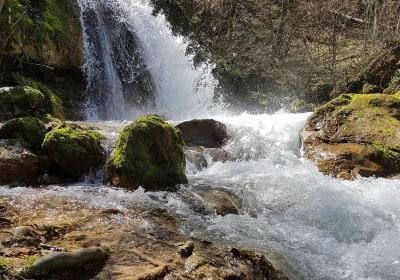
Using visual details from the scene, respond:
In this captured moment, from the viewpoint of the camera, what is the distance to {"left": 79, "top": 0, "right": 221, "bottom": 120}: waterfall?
565 inches

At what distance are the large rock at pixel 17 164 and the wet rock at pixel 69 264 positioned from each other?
10.7ft

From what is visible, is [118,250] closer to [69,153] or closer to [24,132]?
[69,153]

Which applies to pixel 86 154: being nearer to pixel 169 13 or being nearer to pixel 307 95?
pixel 307 95

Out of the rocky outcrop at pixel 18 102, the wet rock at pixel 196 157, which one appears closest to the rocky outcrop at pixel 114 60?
the rocky outcrop at pixel 18 102

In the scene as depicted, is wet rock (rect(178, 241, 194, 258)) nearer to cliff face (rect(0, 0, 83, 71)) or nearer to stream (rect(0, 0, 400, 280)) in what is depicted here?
stream (rect(0, 0, 400, 280))

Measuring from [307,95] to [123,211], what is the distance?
11.8 metres

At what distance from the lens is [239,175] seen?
26.8ft

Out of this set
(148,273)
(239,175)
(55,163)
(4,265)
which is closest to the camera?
(4,265)

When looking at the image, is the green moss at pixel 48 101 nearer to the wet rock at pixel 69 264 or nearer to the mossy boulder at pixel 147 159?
the mossy boulder at pixel 147 159

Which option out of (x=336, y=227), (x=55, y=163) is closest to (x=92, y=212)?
(x=55, y=163)

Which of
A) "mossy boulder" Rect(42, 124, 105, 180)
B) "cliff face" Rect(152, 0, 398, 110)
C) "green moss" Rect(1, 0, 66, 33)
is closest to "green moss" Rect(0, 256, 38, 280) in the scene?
"mossy boulder" Rect(42, 124, 105, 180)

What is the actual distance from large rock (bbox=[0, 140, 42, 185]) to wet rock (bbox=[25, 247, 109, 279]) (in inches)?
129

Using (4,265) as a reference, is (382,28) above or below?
above

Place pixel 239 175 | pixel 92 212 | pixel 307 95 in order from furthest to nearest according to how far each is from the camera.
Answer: pixel 307 95 → pixel 239 175 → pixel 92 212
